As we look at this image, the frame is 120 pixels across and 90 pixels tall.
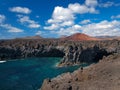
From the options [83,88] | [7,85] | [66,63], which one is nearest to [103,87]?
[83,88]

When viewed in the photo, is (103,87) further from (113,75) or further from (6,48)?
(6,48)

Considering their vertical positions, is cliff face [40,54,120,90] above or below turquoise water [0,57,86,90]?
above

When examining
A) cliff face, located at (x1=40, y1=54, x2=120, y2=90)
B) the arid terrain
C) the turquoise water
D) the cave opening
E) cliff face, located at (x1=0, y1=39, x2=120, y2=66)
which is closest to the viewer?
cliff face, located at (x1=40, y1=54, x2=120, y2=90)

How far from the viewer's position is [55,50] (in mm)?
143500

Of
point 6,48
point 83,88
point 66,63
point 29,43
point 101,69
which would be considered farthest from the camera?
point 29,43

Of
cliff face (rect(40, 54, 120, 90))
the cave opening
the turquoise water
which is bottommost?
the turquoise water

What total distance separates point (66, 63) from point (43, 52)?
148 feet

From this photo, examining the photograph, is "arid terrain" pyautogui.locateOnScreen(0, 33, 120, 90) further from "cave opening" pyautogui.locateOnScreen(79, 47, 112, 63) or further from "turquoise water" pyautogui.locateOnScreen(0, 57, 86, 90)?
"turquoise water" pyautogui.locateOnScreen(0, 57, 86, 90)

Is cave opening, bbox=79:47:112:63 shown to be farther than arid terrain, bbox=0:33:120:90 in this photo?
Yes

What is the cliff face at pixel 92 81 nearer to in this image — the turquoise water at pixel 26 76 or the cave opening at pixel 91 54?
the turquoise water at pixel 26 76

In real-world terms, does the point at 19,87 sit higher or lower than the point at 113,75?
lower

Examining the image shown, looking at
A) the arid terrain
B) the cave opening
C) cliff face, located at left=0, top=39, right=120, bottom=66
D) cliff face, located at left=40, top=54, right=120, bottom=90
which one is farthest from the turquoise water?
cliff face, located at left=0, top=39, right=120, bottom=66

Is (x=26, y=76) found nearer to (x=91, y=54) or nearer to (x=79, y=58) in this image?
(x=79, y=58)

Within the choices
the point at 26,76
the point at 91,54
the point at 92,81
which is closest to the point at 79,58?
the point at 91,54
